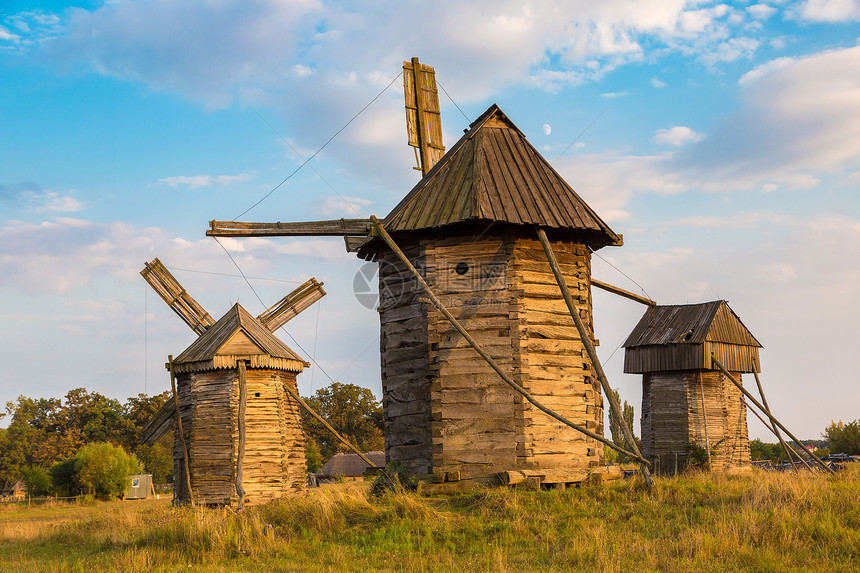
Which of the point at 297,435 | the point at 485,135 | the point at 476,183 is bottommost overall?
the point at 297,435

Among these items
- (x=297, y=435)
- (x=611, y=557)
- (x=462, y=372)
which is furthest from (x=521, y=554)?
(x=297, y=435)

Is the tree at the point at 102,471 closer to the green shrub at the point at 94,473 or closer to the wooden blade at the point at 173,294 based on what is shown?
the green shrub at the point at 94,473

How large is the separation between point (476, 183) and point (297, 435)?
14.7 meters

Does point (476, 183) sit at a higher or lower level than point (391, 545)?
higher

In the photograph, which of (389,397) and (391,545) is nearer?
(391,545)

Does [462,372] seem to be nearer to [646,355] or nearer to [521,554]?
[521,554]

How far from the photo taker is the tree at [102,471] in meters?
42.4

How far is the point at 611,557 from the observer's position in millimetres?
8227

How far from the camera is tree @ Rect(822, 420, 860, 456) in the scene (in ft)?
125

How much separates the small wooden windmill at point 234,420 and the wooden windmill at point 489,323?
10.0 meters

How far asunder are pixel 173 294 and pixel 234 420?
286 inches

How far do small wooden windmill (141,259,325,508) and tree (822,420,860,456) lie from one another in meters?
30.3

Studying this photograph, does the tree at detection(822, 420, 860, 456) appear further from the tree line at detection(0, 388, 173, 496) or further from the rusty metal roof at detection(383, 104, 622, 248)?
the tree line at detection(0, 388, 173, 496)

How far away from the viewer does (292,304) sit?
2867 centimetres
